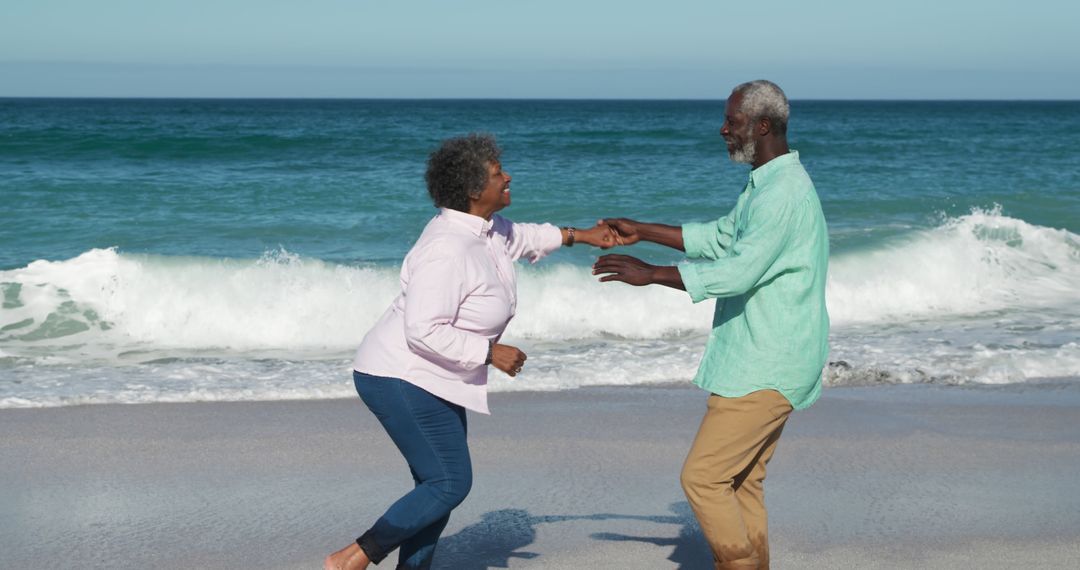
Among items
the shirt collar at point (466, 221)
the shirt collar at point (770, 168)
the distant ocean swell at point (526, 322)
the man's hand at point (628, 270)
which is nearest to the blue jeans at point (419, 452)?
the shirt collar at point (466, 221)

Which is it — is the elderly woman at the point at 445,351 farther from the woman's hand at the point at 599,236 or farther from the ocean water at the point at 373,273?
the ocean water at the point at 373,273

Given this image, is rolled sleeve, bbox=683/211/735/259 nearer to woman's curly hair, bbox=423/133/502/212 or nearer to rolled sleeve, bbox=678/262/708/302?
rolled sleeve, bbox=678/262/708/302

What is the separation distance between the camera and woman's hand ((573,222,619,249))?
13.1 feet

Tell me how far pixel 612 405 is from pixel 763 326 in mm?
3596

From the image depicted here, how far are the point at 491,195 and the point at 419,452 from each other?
31.9 inches

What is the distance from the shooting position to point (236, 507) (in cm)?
478

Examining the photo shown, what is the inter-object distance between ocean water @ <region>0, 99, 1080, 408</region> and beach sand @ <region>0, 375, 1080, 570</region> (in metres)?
0.85

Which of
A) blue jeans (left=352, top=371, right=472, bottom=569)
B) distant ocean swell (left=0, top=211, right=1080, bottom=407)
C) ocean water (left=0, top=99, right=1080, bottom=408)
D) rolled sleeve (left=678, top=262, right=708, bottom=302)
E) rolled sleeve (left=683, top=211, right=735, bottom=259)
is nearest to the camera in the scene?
rolled sleeve (left=678, top=262, right=708, bottom=302)

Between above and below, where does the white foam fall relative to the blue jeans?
below

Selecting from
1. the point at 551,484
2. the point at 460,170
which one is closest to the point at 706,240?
the point at 460,170

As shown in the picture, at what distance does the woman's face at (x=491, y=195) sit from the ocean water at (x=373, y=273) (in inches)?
153

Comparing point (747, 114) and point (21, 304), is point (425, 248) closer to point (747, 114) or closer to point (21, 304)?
point (747, 114)

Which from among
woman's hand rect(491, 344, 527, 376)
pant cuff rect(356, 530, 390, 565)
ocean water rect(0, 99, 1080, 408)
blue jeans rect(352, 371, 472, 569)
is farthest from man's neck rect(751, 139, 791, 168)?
ocean water rect(0, 99, 1080, 408)

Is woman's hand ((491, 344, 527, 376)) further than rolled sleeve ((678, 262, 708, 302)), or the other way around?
woman's hand ((491, 344, 527, 376))
